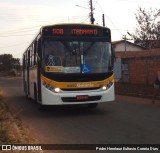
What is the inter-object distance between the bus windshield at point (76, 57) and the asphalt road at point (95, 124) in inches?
66.1

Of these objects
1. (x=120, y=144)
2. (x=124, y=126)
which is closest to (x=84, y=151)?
(x=120, y=144)

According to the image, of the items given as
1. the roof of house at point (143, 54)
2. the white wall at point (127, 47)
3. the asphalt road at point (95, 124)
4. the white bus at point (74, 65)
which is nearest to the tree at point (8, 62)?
Result: the white wall at point (127, 47)

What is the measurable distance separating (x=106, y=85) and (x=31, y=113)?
10.5ft

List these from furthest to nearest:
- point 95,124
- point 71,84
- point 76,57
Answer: point 76,57, point 71,84, point 95,124

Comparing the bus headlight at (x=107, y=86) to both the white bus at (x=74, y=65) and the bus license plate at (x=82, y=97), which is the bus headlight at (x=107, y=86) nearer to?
the white bus at (x=74, y=65)

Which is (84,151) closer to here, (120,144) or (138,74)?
(120,144)

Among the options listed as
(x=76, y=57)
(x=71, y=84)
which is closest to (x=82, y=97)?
(x=71, y=84)

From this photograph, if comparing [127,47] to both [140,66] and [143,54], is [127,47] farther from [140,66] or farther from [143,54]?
[143,54]

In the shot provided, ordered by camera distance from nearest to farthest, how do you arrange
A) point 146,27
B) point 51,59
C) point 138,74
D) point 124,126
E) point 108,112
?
point 124,126
point 51,59
point 108,112
point 138,74
point 146,27

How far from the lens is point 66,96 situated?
49.6 feet

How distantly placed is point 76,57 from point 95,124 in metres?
3.13

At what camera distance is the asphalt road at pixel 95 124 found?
34.9 ft

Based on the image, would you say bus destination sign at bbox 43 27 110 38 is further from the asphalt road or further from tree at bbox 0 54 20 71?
tree at bbox 0 54 20 71

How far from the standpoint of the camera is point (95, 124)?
43.2 ft
